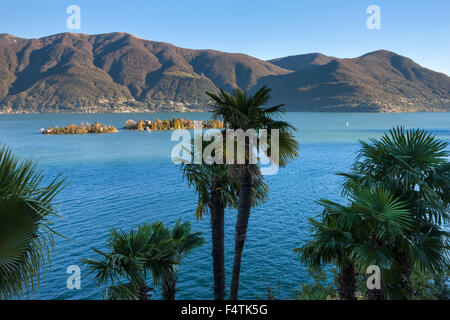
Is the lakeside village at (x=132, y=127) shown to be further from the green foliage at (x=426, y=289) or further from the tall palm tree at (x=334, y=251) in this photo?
the tall palm tree at (x=334, y=251)

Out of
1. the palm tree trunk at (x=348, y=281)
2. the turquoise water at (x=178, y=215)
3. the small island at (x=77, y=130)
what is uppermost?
the small island at (x=77, y=130)

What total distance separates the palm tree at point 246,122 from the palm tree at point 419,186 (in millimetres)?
2328

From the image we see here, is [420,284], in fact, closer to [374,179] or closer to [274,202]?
[374,179]

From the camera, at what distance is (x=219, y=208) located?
11.8 metres

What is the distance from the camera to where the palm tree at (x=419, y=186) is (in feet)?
24.4

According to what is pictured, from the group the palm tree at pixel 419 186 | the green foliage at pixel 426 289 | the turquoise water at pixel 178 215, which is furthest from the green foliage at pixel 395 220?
the turquoise water at pixel 178 215

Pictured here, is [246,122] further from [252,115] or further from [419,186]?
[419,186]

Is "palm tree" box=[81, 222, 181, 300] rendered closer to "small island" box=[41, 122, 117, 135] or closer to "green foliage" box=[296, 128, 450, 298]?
"green foliage" box=[296, 128, 450, 298]

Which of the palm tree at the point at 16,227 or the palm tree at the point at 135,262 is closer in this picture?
the palm tree at the point at 16,227

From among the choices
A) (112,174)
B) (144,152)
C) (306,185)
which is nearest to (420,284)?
(306,185)

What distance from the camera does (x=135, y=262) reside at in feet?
27.3

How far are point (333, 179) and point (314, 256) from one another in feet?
122

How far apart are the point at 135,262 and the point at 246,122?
Answer: 5039mm

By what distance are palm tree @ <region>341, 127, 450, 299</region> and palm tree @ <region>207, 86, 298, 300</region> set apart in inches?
91.6
